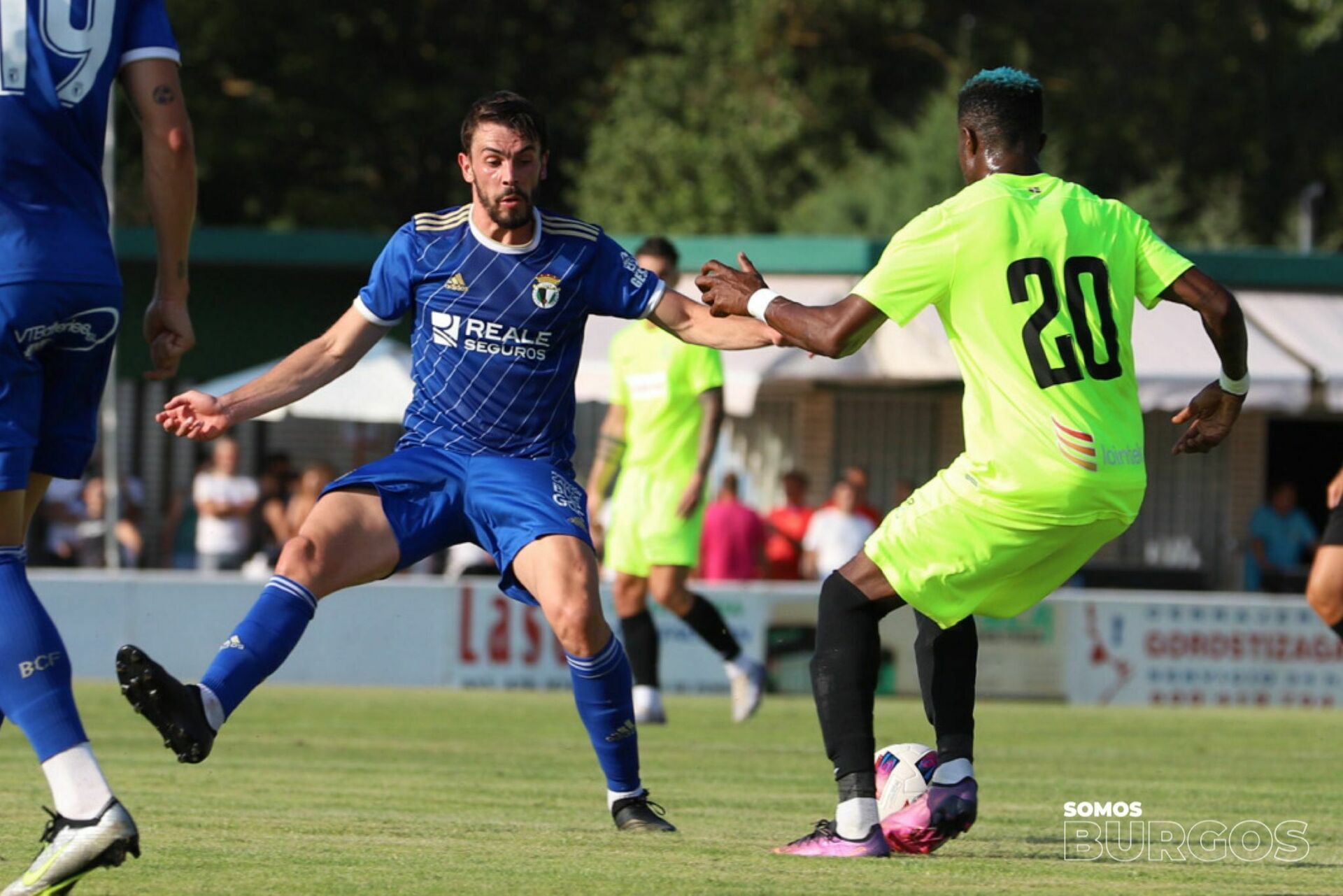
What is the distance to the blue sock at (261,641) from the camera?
638cm

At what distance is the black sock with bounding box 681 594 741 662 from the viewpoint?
13000 mm

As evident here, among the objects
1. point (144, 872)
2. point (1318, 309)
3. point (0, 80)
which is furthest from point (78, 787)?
point (1318, 309)

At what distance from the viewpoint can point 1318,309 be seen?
25781 mm

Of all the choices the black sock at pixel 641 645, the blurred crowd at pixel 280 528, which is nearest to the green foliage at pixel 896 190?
the blurred crowd at pixel 280 528

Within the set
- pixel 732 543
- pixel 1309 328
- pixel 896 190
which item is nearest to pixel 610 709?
pixel 732 543

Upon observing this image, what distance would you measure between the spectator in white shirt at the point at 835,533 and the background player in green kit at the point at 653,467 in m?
7.24

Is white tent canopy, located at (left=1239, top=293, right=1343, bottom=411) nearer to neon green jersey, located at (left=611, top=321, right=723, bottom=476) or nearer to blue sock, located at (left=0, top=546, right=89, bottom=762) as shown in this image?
neon green jersey, located at (left=611, top=321, right=723, bottom=476)

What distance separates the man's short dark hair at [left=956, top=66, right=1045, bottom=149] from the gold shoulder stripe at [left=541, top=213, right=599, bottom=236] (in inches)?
54.7

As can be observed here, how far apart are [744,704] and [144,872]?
8.00 meters

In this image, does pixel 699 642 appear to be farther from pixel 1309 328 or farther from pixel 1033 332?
pixel 1033 332

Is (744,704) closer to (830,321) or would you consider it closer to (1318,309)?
(830,321)

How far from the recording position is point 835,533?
20234 mm

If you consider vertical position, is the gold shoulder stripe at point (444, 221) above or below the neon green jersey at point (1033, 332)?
above

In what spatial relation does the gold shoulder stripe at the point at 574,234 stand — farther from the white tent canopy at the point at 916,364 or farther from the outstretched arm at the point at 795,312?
the white tent canopy at the point at 916,364
